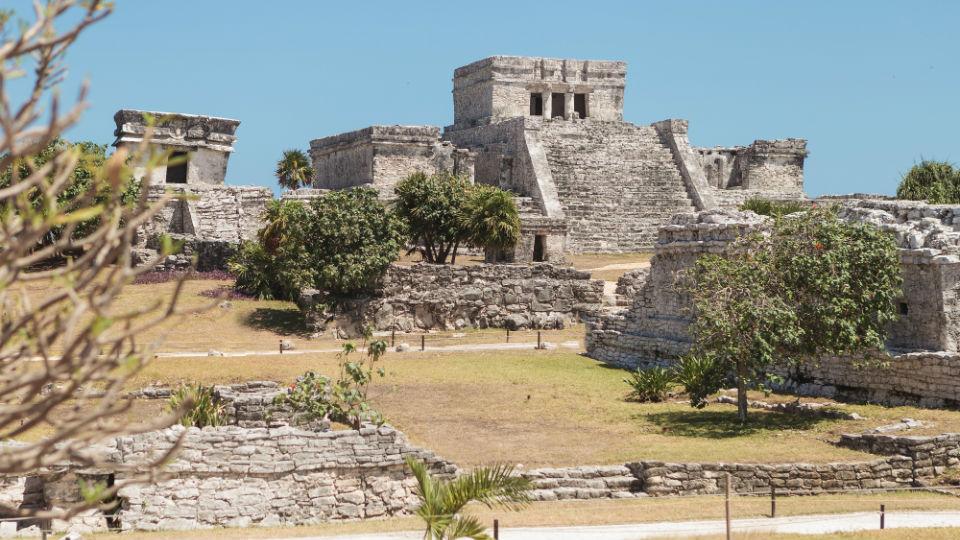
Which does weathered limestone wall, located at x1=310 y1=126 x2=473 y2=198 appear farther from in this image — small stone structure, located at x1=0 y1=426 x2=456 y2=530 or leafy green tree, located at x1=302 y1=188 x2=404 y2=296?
small stone structure, located at x1=0 y1=426 x2=456 y2=530

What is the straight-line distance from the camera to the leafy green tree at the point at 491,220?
33812 millimetres

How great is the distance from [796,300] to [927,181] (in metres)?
27.8

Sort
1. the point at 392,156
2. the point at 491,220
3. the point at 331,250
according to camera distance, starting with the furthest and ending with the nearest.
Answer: the point at 392,156 < the point at 491,220 < the point at 331,250

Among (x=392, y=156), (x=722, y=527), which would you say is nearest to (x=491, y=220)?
(x=392, y=156)

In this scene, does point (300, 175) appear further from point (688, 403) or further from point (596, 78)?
point (688, 403)

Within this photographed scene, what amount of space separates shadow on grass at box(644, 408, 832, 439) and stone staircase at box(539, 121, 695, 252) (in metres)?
20.9

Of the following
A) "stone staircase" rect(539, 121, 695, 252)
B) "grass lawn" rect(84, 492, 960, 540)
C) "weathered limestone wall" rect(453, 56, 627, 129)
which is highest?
"weathered limestone wall" rect(453, 56, 627, 129)

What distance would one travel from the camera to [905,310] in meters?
20.6

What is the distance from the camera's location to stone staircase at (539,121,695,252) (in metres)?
42.2

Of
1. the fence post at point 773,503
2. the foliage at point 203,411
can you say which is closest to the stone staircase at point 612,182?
the foliage at point 203,411

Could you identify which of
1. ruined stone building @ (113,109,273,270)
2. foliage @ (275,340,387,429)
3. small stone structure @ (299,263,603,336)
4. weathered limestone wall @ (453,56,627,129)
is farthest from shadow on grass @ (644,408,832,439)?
weathered limestone wall @ (453,56,627,129)

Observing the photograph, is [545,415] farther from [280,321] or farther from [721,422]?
[280,321]

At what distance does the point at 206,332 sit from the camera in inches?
1108

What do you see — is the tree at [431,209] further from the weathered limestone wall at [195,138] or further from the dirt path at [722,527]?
the dirt path at [722,527]
